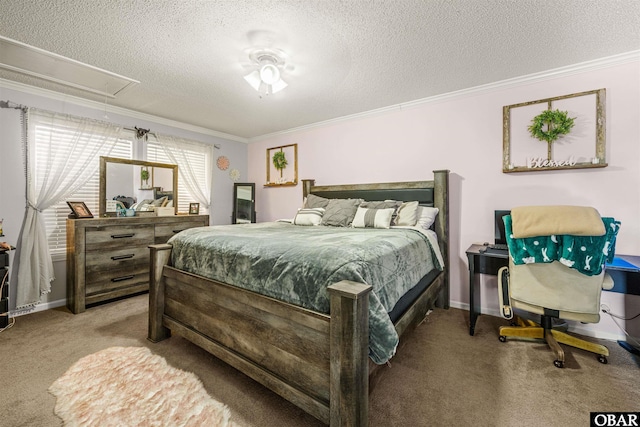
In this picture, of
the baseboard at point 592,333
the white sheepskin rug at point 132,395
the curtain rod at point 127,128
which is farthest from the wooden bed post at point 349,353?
the curtain rod at point 127,128

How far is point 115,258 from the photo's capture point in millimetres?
3105

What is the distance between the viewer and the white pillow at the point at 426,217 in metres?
2.85

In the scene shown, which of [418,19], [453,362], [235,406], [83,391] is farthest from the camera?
[453,362]

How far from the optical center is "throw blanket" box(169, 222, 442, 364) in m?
1.31

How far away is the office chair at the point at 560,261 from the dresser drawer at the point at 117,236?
381 cm

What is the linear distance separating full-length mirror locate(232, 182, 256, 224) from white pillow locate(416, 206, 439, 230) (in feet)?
9.79

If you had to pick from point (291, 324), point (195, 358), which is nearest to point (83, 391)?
point (195, 358)

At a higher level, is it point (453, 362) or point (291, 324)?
point (291, 324)

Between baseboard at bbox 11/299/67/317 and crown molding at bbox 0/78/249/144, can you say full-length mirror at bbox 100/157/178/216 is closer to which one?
crown molding at bbox 0/78/249/144

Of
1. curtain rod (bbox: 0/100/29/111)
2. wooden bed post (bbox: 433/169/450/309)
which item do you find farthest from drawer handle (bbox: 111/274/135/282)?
wooden bed post (bbox: 433/169/450/309)

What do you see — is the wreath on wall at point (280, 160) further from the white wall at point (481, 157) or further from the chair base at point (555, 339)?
the chair base at point (555, 339)

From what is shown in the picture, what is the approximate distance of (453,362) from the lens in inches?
76.7

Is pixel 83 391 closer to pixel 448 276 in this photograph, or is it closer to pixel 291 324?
pixel 291 324

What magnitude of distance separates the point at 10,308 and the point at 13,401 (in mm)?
1840
